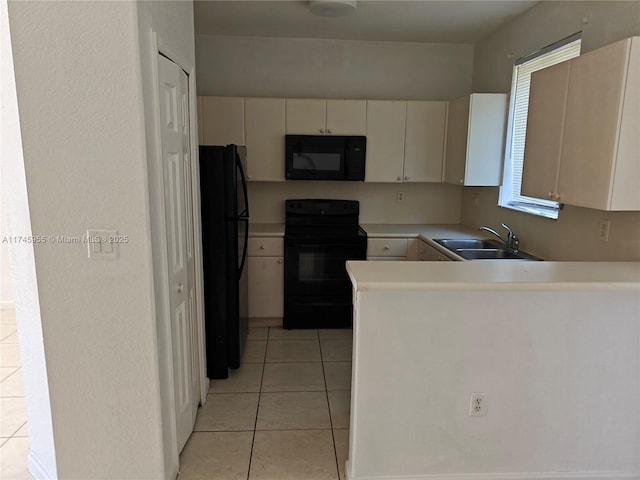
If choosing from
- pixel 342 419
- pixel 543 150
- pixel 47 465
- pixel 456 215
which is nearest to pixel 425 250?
pixel 456 215

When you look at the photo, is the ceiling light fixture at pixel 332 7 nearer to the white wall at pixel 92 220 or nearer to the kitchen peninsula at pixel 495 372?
the white wall at pixel 92 220

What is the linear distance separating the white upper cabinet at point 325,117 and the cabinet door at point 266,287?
1.17 m

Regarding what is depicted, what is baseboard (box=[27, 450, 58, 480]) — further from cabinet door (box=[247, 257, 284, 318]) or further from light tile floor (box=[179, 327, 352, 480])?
cabinet door (box=[247, 257, 284, 318])

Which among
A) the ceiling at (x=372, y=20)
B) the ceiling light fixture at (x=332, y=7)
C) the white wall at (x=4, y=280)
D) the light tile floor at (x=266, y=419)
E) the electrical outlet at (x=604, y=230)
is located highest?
the ceiling at (x=372, y=20)

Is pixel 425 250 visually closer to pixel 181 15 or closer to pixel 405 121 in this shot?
pixel 405 121

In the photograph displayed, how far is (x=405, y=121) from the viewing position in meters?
3.84

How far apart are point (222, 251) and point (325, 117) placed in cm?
172

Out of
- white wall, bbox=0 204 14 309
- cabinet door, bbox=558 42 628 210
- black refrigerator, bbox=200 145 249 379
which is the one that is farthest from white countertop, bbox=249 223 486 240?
white wall, bbox=0 204 14 309

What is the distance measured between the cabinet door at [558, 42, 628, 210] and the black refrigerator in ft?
5.98

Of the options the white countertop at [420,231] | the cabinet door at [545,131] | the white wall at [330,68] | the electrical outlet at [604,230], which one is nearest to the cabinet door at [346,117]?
the white wall at [330,68]

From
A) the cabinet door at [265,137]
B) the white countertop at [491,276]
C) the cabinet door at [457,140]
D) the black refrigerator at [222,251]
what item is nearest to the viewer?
the white countertop at [491,276]

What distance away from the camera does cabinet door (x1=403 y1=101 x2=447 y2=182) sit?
151 inches

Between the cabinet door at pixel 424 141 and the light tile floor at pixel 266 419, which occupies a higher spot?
the cabinet door at pixel 424 141

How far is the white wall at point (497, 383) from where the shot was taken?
5.93 ft
